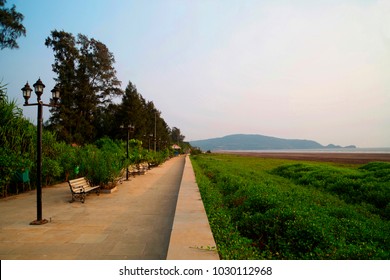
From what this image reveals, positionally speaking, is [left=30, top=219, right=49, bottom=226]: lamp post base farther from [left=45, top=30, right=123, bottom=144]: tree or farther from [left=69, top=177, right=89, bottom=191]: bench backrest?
[left=45, top=30, right=123, bottom=144]: tree

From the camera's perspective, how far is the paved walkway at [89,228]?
13.0 ft

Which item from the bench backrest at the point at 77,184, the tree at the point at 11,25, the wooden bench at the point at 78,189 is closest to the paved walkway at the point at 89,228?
the wooden bench at the point at 78,189

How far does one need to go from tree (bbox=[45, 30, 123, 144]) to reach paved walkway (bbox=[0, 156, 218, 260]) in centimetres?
2256

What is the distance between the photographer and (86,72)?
3186 centimetres

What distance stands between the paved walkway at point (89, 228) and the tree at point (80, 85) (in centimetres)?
2256

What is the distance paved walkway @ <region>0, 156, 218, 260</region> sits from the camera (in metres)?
3.97

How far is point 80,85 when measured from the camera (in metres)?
30.5

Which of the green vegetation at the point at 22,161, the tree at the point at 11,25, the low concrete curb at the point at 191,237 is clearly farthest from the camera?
the tree at the point at 11,25

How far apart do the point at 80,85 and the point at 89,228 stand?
29674 millimetres

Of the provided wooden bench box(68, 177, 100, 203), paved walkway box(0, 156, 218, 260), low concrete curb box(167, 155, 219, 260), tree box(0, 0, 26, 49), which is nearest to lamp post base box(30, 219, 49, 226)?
paved walkway box(0, 156, 218, 260)

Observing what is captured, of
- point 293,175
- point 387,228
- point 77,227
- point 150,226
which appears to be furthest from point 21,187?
point 293,175

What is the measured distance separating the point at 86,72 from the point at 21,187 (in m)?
26.1

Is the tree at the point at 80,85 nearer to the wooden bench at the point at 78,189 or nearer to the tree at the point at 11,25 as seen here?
the tree at the point at 11,25
